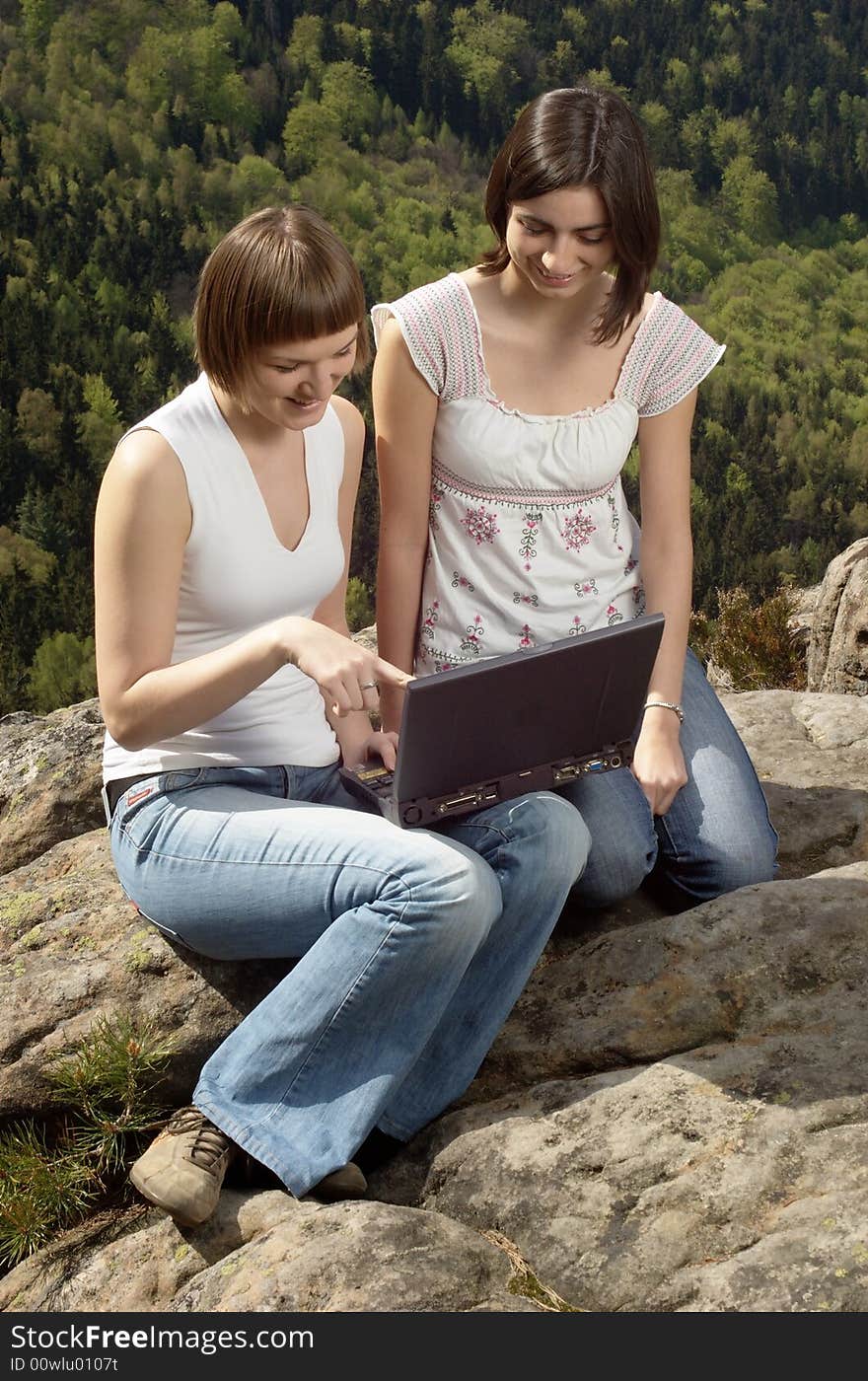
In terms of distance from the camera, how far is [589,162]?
110 inches

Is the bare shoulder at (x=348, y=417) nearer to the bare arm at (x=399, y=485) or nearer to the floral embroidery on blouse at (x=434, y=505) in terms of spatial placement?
the bare arm at (x=399, y=485)

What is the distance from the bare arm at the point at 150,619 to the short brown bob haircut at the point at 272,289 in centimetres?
24

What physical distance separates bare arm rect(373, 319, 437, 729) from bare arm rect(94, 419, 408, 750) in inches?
28.6

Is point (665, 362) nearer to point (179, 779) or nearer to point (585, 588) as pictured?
point (585, 588)

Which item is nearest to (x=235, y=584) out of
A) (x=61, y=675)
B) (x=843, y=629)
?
(x=843, y=629)

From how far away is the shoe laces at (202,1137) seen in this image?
7.72 feet

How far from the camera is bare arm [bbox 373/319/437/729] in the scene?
121 inches

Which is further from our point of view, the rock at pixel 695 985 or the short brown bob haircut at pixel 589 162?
the short brown bob haircut at pixel 589 162

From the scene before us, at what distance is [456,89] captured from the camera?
27.6 m

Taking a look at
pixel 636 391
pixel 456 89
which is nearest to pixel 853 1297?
pixel 636 391

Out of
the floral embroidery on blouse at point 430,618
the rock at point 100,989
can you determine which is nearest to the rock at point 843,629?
the floral embroidery on blouse at point 430,618

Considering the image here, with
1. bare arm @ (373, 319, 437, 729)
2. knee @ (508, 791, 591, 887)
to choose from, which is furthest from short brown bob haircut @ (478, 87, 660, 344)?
knee @ (508, 791, 591, 887)

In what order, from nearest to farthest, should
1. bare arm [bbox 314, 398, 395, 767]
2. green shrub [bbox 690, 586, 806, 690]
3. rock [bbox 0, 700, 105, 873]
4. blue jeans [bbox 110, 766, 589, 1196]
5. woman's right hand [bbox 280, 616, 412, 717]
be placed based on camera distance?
1. woman's right hand [bbox 280, 616, 412, 717]
2. blue jeans [bbox 110, 766, 589, 1196]
3. bare arm [bbox 314, 398, 395, 767]
4. rock [bbox 0, 700, 105, 873]
5. green shrub [bbox 690, 586, 806, 690]

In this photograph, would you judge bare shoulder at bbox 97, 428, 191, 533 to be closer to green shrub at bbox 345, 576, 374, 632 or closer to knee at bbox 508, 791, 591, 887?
knee at bbox 508, 791, 591, 887
